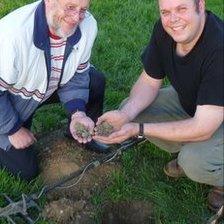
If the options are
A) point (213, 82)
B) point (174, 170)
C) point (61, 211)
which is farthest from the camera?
point (174, 170)

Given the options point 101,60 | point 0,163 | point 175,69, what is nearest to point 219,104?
point 175,69

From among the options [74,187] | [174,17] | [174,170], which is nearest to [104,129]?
[74,187]

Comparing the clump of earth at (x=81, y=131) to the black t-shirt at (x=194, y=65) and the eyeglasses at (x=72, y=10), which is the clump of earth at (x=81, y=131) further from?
the eyeglasses at (x=72, y=10)

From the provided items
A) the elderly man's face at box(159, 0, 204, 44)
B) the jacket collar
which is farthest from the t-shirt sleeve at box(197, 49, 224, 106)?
the jacket collar

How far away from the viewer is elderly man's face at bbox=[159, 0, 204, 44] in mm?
3582

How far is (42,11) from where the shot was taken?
3883 millimetres

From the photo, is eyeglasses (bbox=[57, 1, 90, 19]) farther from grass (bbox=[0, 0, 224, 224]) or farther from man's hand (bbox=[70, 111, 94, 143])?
grass (bbox=[0, 0, 224, 224])

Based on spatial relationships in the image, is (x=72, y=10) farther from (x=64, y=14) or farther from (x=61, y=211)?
(x=61, y=211)

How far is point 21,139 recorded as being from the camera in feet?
13.8

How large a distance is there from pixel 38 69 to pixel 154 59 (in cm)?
86

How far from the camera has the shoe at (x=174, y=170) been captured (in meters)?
4.32

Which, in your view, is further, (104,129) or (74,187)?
(74,187)

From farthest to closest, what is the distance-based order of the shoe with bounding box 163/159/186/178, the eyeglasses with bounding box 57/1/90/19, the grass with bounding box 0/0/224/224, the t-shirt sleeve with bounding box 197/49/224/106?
the shoe with bounding box 163/159/186/178 < the grass with bounding box 0/0/224/224 < the eyeglasses with bounding box 57/1/90/19 < the t-shirt sleeve with bounding box 197/49/224/106

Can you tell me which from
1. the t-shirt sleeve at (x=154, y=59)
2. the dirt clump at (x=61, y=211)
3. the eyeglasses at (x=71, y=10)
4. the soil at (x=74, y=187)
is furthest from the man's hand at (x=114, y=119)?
the eyeglasses at (x=71, y=10)
